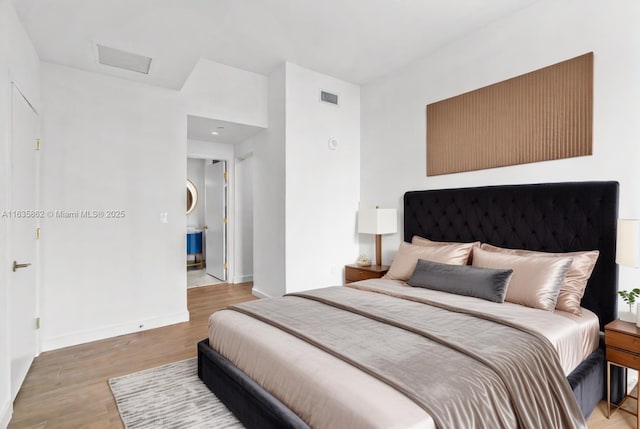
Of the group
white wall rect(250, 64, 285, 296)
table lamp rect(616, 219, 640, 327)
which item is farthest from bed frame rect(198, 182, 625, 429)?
white wall rect(250, 64, 285, 296)

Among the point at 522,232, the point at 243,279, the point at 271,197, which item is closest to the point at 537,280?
the point at 522,232

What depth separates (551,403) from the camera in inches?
63.5

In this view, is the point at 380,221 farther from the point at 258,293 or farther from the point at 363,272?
the point at 258,293

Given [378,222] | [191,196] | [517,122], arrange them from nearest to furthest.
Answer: [517,122] < [378,222] < [191,196]

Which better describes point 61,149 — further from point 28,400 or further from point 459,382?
point 459,382

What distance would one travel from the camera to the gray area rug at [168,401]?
196cm

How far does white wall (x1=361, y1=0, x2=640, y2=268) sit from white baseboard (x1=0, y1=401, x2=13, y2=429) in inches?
141

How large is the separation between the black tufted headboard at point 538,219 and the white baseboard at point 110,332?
9.06 feet

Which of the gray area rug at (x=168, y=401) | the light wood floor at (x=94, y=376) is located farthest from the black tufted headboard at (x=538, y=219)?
the gray area rug at (x=168, y=401)

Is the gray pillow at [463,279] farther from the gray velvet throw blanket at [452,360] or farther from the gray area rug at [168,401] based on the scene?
the gray area rug at [168,401]

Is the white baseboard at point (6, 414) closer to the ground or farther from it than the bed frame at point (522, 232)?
closer to the ground

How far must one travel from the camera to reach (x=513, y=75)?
3.10 m

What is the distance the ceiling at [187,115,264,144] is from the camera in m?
4.14

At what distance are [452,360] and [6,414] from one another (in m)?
2.46
